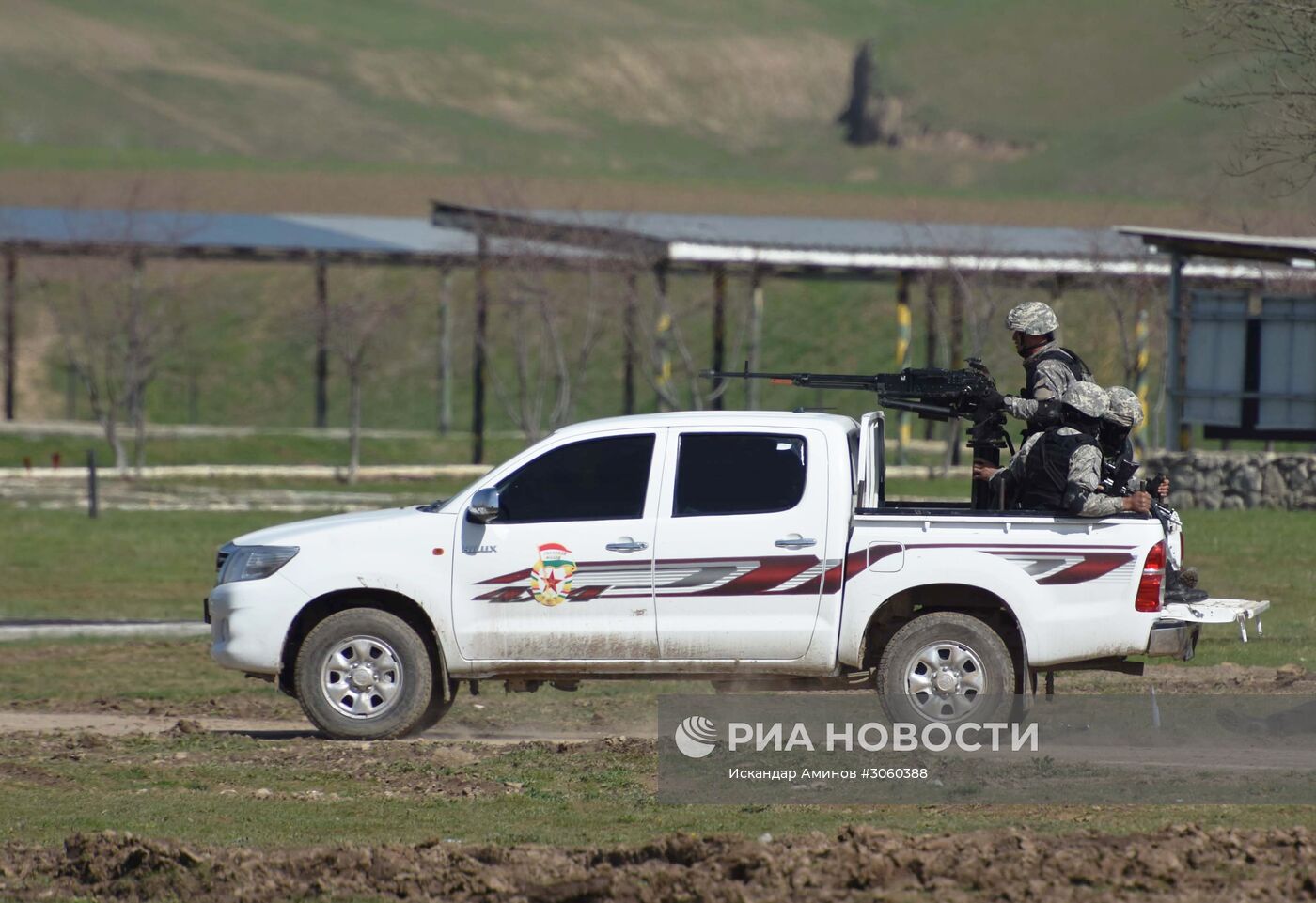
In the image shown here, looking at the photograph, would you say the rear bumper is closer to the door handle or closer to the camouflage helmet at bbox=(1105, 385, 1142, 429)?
the camouflage helmet at bbox=(1105, 385, 1142, 429)

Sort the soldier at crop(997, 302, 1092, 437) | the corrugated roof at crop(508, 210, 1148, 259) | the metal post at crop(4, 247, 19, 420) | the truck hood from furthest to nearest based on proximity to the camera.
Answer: the metal post at crop(4, 247, 19, 420), the corrugated roof at crop(508, 210, 1148, 259), the truck hood, the soldier at crop(997, 302, 1092, 437)

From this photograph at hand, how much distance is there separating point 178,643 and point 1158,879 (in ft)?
37.5

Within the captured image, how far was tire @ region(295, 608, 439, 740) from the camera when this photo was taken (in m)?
10.5

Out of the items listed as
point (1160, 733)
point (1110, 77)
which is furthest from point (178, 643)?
point (1110, 77)

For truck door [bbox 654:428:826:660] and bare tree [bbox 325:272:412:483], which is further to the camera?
bare tree [bbox 325:272:412:483]

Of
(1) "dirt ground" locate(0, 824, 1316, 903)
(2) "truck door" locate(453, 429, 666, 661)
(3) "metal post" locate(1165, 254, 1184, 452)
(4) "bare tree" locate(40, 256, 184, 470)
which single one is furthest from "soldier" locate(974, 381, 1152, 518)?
(4) "bare tree" locate(40, 256, 184, 470)

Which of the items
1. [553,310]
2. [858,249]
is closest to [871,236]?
[858,249]

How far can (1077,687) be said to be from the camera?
12.5 m

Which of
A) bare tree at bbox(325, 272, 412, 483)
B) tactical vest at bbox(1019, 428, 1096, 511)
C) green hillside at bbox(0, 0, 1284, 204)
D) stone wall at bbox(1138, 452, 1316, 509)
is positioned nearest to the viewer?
tactical vest at bbox(1019, 428, 1096, 511)

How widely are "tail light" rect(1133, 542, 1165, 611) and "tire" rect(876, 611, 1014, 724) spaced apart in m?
0.76

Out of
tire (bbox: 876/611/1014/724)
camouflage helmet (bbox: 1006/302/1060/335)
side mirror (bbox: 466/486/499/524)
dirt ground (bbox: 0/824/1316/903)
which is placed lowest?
dirt ground (bbox: 0/824/1316/903)

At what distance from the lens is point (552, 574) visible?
1032cm

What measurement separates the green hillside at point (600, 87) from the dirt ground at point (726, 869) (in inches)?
4026

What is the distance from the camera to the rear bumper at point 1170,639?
9914 mm
